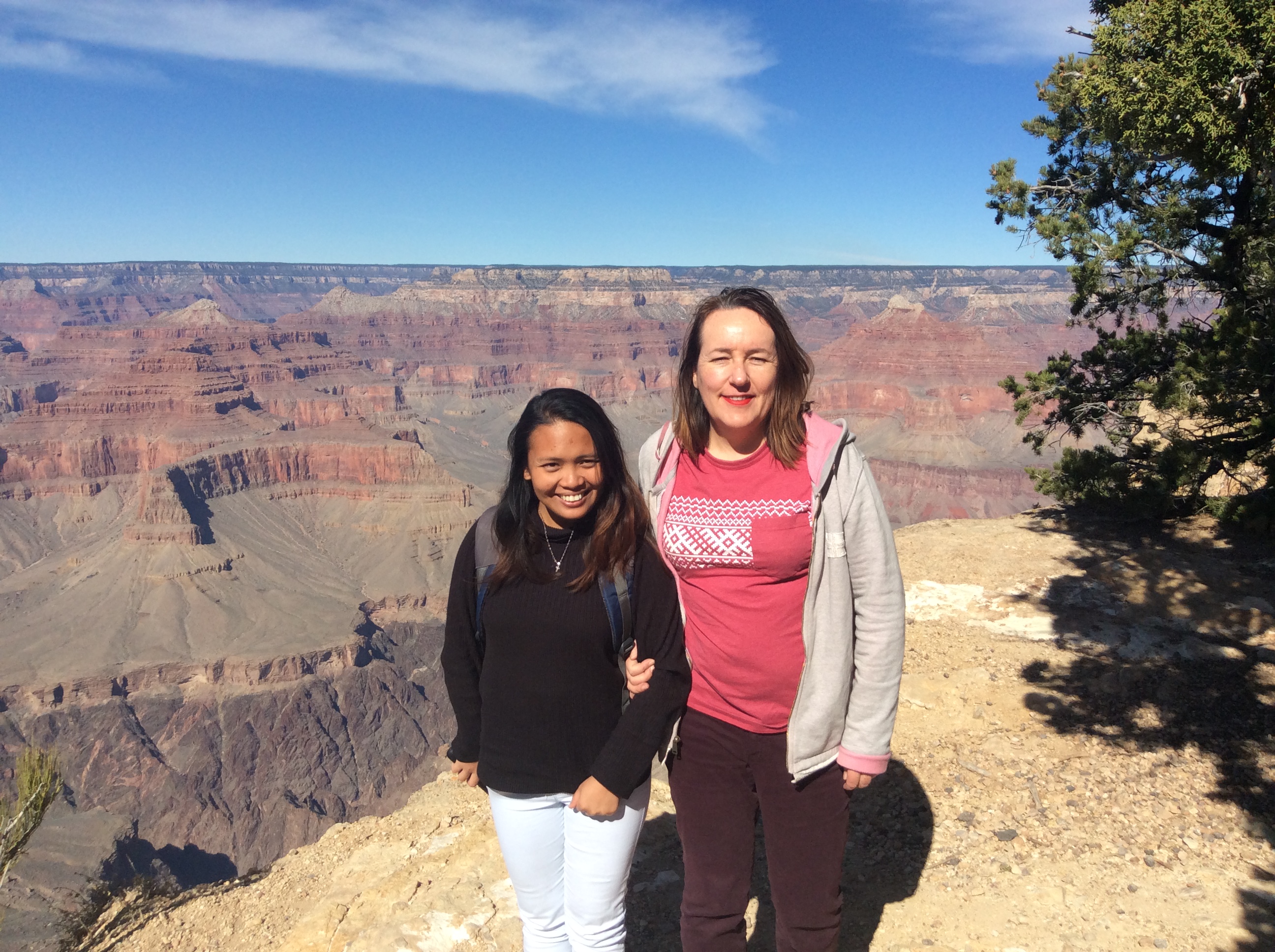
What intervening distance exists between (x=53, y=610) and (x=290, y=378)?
64135mm

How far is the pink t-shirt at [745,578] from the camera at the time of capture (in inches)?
95.1

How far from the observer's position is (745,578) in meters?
2.47

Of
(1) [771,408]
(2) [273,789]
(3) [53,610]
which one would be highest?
(1) [771,408]

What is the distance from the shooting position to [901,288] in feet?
538

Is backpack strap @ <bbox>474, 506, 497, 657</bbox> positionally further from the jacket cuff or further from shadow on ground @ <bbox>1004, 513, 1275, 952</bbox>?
shadow on ground @ <bbox>1004, 513, 1275, 952</bbox>

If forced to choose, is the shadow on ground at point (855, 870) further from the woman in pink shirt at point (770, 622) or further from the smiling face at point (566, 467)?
the smiling face at point (566, 467)

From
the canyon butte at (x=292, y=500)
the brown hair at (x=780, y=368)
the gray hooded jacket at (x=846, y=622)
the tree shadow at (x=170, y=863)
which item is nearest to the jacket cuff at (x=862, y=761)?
the gray hooded jacket at (x=846, y=622)

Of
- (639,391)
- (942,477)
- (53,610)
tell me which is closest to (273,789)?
(53,610)

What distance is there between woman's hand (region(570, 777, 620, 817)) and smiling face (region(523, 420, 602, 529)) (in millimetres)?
863

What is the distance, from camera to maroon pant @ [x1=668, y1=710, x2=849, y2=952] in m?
2.54

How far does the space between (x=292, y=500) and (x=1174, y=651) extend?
8343 centimetres

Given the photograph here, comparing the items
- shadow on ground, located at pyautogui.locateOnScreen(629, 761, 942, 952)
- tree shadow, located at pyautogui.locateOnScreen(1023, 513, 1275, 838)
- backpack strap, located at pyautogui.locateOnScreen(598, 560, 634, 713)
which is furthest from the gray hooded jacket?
tree shadow, located at pyautogui.locateOnScreen(1023, 513, 1275, 838)

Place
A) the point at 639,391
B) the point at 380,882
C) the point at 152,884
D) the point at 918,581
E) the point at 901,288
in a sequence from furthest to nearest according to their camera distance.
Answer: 1. the point at 901,288
2. the point at 639,391
3. the point at 918,581
4. the point at 152,884
5. the point at 380,882

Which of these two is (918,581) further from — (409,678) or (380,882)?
(409,678)
